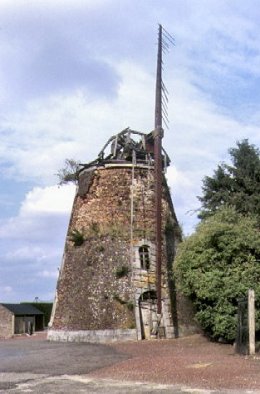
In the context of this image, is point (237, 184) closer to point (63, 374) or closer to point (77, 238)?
point (77, 238)

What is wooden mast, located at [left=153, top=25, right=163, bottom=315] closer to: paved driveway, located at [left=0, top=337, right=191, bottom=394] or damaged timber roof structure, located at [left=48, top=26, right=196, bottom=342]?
damaged timber roof structure, located at [left=48, top=26, right=196, bottom=342]

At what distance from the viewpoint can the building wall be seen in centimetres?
3070

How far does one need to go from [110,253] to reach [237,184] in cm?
1369

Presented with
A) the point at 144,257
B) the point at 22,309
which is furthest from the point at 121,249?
the point at 22,309

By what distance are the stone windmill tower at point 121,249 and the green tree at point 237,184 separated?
677cm

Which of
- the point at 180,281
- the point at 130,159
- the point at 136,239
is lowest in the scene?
the point at 180,281

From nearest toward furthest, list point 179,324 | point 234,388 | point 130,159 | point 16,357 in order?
point 234,388
point 16,357
point 179,324
point 130,159

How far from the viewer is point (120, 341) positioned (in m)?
29.5

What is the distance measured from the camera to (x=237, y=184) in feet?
136

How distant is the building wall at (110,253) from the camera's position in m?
30.7

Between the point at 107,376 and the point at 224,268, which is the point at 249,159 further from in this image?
the point at 107,376

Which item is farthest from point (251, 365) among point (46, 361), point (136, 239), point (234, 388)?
point (136, 239)

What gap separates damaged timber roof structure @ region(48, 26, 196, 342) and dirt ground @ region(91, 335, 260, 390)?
26.8 feet

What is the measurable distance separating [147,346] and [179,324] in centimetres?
627
